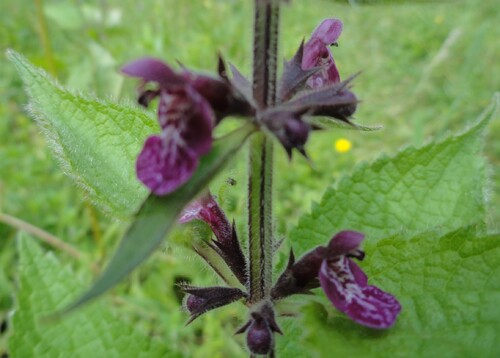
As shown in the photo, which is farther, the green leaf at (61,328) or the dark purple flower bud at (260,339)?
the green leaf at (61,328)

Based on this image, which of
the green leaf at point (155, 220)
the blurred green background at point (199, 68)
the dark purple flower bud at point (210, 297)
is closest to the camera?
the green leaf at point (155, 220)

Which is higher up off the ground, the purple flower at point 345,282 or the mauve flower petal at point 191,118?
the mauve flower petal at point 191,118

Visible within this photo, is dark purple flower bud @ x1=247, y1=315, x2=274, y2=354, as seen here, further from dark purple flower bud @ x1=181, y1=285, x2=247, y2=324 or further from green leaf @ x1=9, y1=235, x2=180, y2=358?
green leaf @ x1=9, y1=235, x2=180, y2=358

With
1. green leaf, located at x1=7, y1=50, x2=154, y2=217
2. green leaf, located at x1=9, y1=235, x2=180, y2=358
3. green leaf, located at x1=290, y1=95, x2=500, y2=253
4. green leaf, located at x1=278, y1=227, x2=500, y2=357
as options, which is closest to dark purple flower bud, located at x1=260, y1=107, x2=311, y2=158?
green leaf, located at x1=278, y1=227, x2=500, y2=357

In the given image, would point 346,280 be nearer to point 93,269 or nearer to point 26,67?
point 26,67

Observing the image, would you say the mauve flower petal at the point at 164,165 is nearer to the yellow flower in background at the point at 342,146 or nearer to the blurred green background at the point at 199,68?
the blurred green background at the point at 199,68

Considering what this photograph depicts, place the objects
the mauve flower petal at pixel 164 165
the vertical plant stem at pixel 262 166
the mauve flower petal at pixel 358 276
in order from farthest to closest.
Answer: the mauve flower petal at pixel 358 276, the vertical plant stem at pixel 262 166, the mauve flower petal at pixel 164 165

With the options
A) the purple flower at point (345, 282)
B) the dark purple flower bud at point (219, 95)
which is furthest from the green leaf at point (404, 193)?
the dark purple flower bud at point (219, 95)
